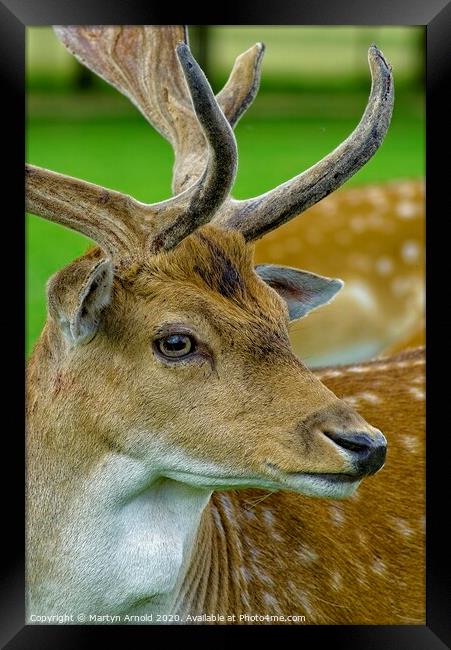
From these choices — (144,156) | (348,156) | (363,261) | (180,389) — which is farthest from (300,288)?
(144,156)

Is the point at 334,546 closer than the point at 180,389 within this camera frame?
No

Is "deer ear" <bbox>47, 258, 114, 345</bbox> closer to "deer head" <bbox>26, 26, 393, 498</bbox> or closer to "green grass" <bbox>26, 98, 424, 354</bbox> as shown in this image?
"deer head" <bbox>26, 26, 393, 498</bbox>

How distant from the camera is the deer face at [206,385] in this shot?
2.84 meters

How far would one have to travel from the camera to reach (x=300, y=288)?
3.44 meters

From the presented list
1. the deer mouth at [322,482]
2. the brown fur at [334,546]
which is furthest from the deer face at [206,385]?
the brown fur at [334,546]

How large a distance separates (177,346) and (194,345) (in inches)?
1.6

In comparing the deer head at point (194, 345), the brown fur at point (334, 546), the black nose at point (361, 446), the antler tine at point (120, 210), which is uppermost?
the antler tine at point (120, 210)

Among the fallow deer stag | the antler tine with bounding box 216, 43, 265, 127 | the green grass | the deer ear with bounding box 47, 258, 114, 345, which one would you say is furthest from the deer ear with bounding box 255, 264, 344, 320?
the green grass

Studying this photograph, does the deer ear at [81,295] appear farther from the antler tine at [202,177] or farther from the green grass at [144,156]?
the green grass at [144,156]
